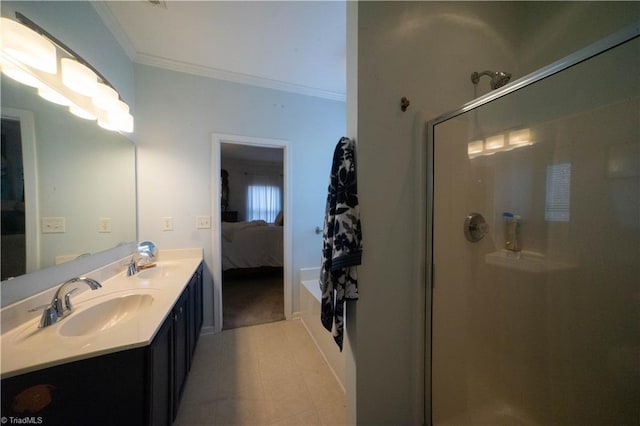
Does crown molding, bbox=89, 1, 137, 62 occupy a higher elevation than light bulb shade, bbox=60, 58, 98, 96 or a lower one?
higher

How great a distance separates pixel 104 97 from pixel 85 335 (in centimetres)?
139

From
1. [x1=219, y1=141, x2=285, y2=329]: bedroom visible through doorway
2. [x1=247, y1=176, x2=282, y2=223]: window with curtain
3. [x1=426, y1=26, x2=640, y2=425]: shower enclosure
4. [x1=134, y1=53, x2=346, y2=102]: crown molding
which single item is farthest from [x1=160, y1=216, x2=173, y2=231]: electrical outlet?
[x1=247, y1=176, x2=282, y2=223]: window with curtain

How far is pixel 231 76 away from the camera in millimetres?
2178

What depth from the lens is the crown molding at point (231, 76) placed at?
1961mm

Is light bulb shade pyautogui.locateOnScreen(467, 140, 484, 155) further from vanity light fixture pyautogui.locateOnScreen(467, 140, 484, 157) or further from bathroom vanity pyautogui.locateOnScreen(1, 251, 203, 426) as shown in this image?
bathroom vanity pyautogui.locateOnScreen(1, 251, 203, 426)

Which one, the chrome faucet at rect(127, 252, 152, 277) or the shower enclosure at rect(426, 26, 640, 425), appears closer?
the shower enclosure at rect(426, 26, 640, 425)

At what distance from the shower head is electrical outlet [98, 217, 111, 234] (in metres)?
2.53

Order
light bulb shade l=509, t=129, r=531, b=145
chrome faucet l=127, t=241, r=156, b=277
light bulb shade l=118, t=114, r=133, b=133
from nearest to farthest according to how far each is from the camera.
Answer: light bulb shade l=509, t=129, r=531, b=145, light bulb shade l=118, t=114, r=133, b=133, chrome faucet l=127, t=241, r=156, b=277

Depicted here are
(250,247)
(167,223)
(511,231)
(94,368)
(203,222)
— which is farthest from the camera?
(250,247)

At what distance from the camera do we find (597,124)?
3.12 feet

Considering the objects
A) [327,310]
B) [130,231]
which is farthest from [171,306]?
[130,231]

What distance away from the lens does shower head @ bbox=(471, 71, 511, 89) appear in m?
1.17

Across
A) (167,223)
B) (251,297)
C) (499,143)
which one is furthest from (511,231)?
(251,297)

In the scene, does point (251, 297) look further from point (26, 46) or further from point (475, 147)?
point (475, 147)
